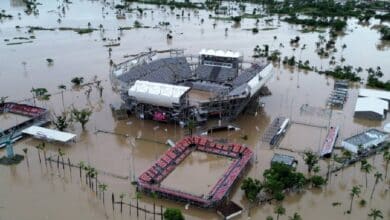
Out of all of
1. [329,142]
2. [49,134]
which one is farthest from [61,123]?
[329,142]

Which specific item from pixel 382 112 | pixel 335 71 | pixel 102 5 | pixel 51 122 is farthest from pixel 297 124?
pixel 102 5

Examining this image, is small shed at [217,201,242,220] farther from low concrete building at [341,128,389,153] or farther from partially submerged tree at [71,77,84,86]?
partially submerged tree at [71,77,84,86]

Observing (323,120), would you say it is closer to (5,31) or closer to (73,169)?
(73,169)

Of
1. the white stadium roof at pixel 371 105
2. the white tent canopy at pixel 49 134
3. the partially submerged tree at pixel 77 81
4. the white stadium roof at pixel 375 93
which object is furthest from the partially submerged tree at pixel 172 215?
the white stadium roof at pixel 375 93

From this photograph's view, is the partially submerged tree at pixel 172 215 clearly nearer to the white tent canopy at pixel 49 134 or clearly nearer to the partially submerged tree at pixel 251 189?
the partially submerged tree at pixel 251 189

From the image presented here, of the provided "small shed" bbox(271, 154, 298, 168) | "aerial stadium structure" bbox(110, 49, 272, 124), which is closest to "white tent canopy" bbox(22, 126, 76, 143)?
"aerial stadium structure" bbox(110, 49, 272, 124)
